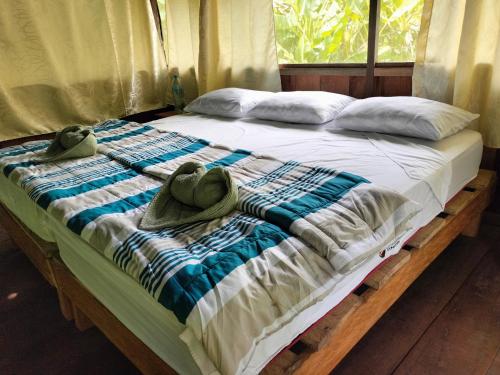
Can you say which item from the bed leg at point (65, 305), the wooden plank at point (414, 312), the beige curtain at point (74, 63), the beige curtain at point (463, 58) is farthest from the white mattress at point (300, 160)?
the beige curtain at point (74, 63)

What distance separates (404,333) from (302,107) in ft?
4.41

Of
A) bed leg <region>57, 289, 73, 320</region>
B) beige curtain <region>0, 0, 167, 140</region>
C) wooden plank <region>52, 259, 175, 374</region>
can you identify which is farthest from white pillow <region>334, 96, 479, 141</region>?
beige curtain <region>0, 0, 167, 140</region>

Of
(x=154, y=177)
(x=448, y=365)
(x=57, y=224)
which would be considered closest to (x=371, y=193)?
(x=448, y=365)

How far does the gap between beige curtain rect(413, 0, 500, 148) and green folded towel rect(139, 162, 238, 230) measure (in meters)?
1.45

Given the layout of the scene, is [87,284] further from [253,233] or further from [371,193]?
[371,193]

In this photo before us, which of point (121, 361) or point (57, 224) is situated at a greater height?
point (57, 224)

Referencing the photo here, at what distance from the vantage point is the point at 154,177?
1.61 meters

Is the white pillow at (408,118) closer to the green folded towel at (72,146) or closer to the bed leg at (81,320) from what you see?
the green folded towel at (72,146)

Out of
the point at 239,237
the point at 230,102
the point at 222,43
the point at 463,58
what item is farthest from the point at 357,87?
the point at 239,237

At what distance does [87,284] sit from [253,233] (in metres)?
0.62

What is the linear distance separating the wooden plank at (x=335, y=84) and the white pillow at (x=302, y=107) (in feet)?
0.78

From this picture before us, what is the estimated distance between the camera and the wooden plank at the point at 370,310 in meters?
1.09

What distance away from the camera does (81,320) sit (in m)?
1.59

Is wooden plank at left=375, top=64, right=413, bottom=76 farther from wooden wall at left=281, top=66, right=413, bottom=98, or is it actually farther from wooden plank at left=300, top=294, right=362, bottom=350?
wooden plank at left=300, top=294, right=362, bottom=350
